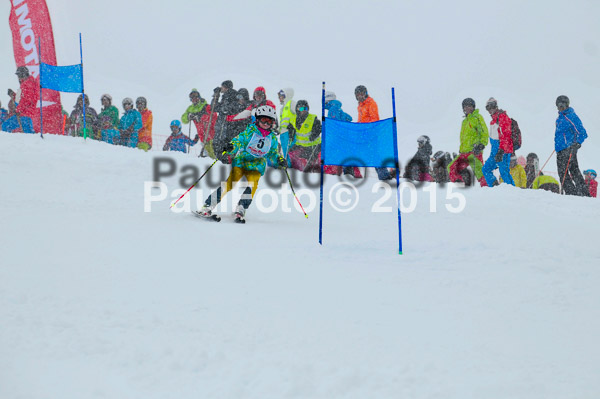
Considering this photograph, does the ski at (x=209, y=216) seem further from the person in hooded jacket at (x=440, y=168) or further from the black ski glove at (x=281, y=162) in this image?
the person in hooded jacket at (x=440, y=168)

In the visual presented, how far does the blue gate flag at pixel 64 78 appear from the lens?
12.2 meters

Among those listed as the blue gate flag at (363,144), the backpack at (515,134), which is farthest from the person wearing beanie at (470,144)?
the blue gate flag at (363,144)

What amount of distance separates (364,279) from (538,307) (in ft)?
4.58

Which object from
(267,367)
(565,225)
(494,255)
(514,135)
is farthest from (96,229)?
(514,135)

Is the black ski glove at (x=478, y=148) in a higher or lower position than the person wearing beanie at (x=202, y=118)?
lower

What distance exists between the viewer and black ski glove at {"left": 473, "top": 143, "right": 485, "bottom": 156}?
34.5 feet

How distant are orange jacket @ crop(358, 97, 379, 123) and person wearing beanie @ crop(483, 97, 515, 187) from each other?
215 cm

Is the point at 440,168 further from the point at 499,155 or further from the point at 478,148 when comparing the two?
the point at 499,155

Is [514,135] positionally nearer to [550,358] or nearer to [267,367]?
[550,358]

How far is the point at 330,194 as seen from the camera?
984cm

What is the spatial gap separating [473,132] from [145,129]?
7399 millimetres

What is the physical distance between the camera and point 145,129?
1282 centimetres

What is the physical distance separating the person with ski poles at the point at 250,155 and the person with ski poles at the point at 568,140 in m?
5.62

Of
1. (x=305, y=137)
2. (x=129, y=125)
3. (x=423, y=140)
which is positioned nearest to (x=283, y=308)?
(x=305, y=137)
